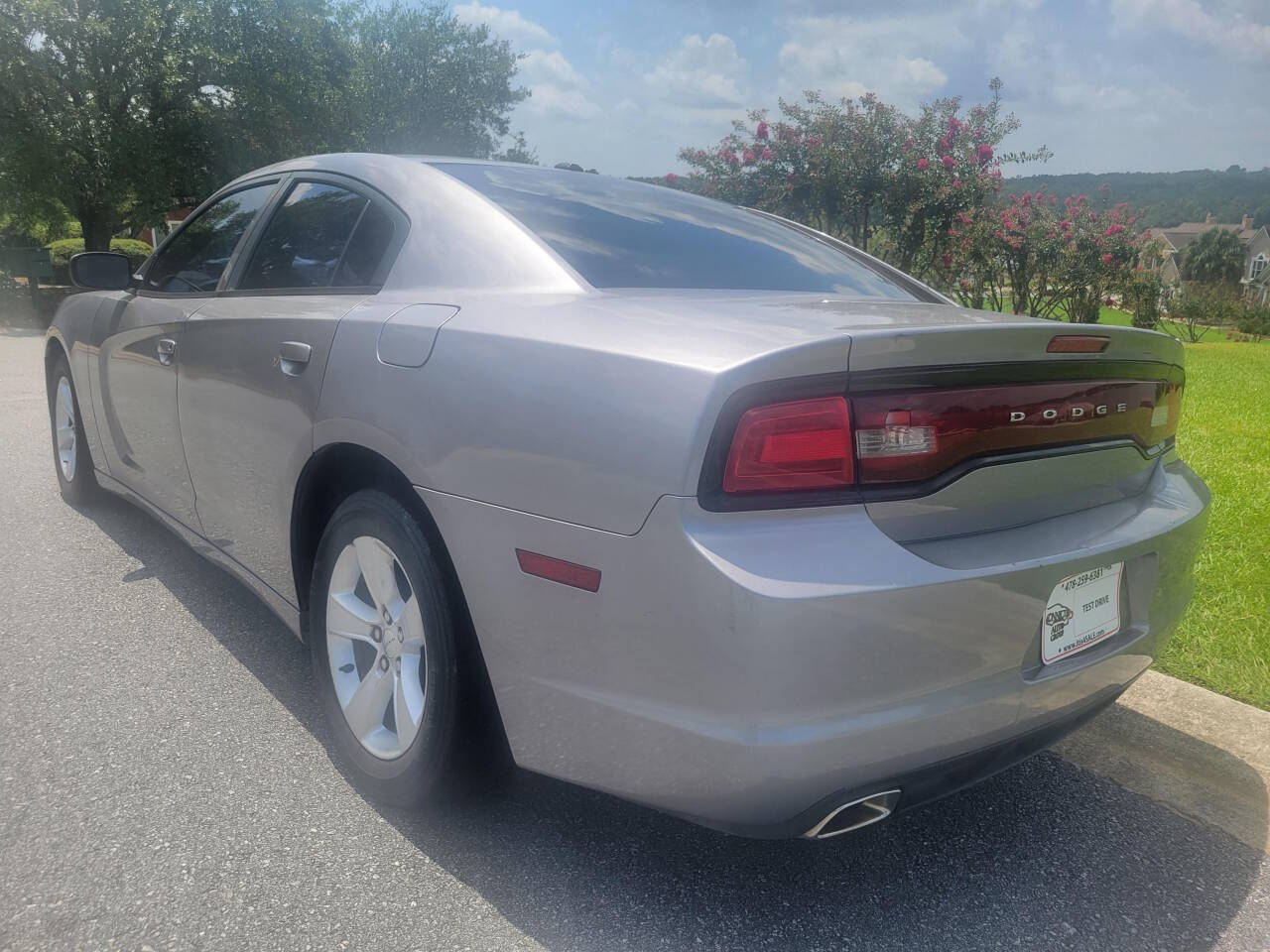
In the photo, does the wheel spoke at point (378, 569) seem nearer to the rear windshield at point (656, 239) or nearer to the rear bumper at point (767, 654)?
the rear bumper at point (767, 654)

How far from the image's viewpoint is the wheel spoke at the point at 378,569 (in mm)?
2363

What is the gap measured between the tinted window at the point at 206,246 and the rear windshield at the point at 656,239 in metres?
0.97

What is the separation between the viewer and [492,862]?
2.26 metres

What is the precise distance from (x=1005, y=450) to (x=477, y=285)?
1.23m

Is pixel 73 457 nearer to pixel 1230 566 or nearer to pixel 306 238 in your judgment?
pixel 306 238

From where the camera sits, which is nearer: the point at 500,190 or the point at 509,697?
the point at 509,697

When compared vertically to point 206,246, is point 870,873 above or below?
below

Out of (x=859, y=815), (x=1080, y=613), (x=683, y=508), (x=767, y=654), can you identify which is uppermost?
(x=683, y=508)

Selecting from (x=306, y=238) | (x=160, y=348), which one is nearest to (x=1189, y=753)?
(x=306, y=238)

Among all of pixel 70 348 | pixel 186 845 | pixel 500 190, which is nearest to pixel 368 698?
pixel 186 845

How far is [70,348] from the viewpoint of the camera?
15.1 ft

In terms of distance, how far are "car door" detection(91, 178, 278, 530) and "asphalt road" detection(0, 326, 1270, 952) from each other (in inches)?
35.1

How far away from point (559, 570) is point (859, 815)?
28.3 inches

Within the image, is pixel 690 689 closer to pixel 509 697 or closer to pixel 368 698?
pixel 509 697
